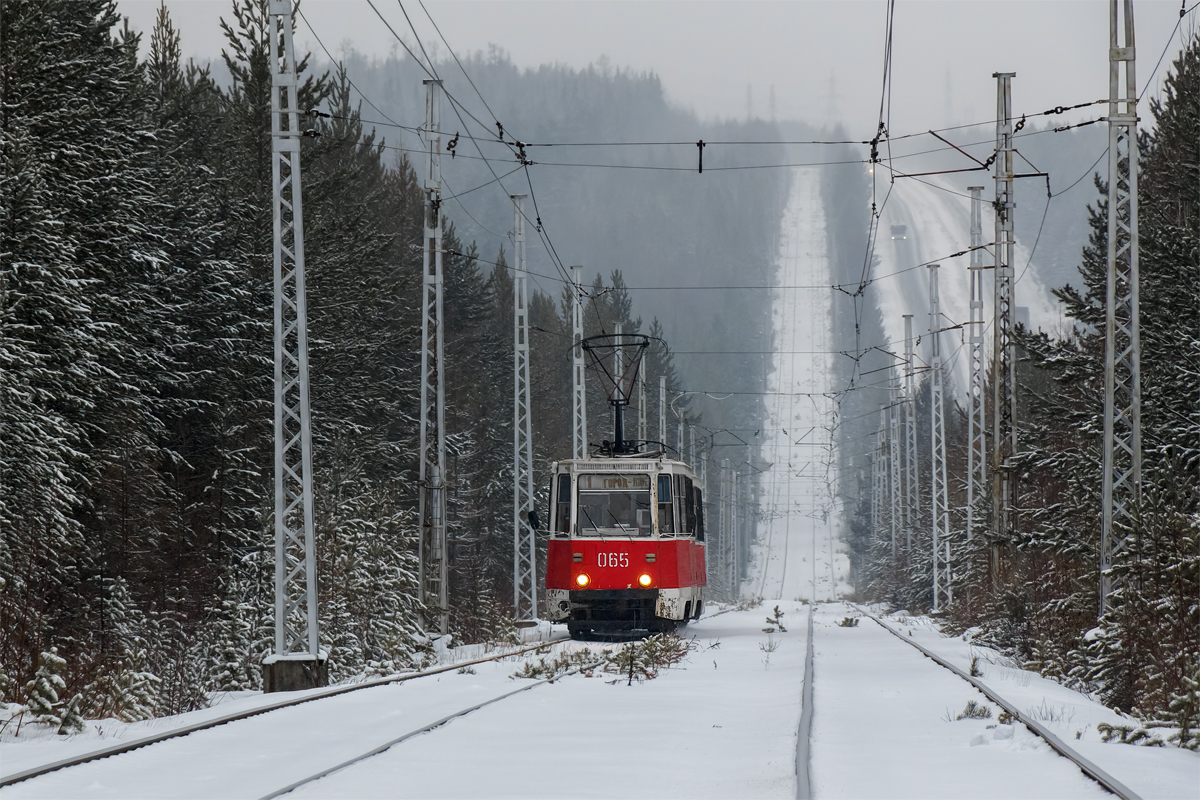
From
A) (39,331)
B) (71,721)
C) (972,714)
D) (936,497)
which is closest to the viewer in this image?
(71,721)

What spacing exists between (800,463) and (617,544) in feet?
402

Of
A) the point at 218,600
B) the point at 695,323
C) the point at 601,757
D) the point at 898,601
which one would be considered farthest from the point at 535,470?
the point at 695,323

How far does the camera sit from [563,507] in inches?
1008

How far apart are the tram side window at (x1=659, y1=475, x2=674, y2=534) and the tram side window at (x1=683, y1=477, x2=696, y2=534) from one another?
906mm

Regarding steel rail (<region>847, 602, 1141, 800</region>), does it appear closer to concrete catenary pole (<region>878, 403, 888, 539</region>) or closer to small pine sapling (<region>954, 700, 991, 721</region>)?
small pine sapling (<region>954, 700, 991, 721</region>)

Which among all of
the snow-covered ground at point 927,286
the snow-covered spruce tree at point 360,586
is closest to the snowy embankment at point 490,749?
the snow-covered spruce tree at point 360,586

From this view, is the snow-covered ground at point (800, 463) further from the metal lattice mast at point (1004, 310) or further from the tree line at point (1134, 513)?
the metal lattice mast at point (1004, 310)

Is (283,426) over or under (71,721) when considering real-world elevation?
over

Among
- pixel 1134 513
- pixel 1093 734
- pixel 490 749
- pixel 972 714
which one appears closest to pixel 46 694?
pixel 490 749

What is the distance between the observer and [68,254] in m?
21.5

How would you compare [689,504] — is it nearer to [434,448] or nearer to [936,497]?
[434,448]

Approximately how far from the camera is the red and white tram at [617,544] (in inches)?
988

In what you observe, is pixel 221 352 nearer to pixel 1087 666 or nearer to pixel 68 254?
pixel 68 254

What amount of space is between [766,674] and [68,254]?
476 inches
